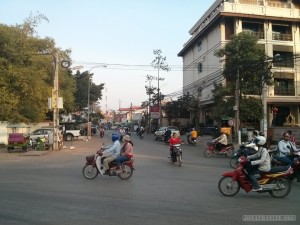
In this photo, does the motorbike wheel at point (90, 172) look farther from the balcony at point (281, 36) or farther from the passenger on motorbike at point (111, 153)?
the balcony at point (281, 36)

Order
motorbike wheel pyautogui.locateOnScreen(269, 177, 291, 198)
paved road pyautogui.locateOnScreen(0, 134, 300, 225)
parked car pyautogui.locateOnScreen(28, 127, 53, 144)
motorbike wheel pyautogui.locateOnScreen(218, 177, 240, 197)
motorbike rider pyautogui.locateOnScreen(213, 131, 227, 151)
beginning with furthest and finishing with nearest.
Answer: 1. parked car pyautogui.locateOnScreen(28, 127, 53, 144)
2. motorbike rider pyautogui.locateOnScreen(213, 131, 227, 151)
3. motorbike wheel pyautogui.locateOnScreen(218, 177, 240, 197)
4. motorbike wheel pyautogui.locateOnScreen(269, 177, 291, 198)
5. paved road pyautogui.locateOnScreen(0, 134, 300, 225)

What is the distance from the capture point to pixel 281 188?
988cm

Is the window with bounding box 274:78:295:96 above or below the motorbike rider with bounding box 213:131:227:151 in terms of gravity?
above

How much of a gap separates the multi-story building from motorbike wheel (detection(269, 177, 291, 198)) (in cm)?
3453

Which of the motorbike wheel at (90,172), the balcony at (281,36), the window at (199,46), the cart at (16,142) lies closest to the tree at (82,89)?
the window at (199,46)

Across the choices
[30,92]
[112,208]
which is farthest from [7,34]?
[112,208]

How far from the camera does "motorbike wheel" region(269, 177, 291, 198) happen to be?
32.5 ft

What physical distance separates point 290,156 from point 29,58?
92.9 ft

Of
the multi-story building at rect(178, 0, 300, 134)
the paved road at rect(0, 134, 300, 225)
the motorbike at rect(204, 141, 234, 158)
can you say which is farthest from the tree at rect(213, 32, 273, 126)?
the paved road at rect(0, 134, 300, 225)

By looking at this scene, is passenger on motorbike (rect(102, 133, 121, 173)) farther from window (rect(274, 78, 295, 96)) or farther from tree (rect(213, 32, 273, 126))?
window (rect(274, 78, 295, 96))

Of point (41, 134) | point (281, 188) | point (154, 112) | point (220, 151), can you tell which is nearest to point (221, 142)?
point (220, 151)

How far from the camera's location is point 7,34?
33500mm

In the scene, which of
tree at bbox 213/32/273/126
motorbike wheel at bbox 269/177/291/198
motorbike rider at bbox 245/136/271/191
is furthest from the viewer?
tree at bbox 213/32/273/126

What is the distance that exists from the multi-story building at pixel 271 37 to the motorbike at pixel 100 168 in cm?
3199
